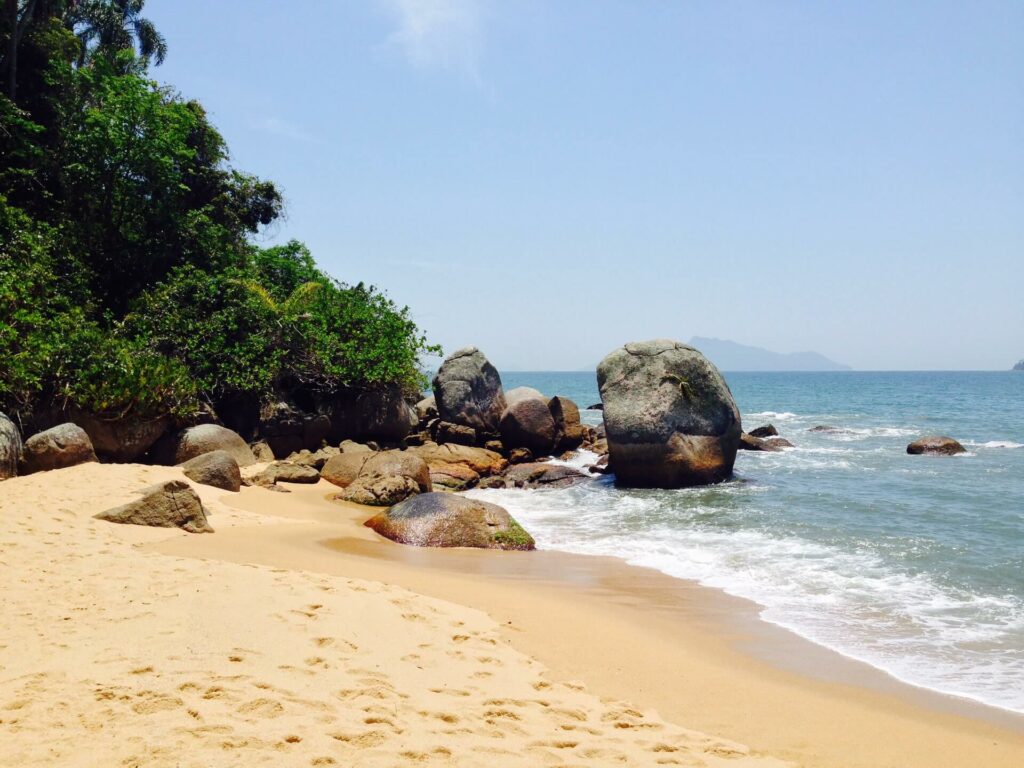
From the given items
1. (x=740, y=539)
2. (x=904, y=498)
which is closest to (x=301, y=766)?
(x=740, y=539)

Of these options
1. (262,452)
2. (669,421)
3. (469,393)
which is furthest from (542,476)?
(262,452)

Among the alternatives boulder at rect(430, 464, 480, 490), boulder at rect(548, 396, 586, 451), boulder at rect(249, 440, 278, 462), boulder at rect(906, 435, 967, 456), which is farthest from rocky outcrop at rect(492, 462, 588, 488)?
boulder at rect(906, 435, 967, 456)

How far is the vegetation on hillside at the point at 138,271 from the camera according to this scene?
15.3 meters

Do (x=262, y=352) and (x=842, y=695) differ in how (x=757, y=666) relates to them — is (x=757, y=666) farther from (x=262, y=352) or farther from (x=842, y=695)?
(x=262, y=352)

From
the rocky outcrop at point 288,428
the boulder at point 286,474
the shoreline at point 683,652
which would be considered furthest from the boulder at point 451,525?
the rocky outcrop at point 288,428

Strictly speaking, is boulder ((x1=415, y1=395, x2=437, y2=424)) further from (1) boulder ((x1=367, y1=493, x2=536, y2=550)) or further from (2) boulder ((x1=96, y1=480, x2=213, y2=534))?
(2) boulder ((x1=96, y1=480, x2=213, y2=534))

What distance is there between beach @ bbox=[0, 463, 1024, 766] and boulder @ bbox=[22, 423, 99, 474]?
411 cm

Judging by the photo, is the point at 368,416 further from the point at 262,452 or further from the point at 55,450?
the point at 55,450

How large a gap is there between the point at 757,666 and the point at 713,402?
1102 centimetres

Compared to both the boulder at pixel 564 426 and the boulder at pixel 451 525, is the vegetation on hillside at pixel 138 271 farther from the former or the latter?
the boulder at pixel 451 525

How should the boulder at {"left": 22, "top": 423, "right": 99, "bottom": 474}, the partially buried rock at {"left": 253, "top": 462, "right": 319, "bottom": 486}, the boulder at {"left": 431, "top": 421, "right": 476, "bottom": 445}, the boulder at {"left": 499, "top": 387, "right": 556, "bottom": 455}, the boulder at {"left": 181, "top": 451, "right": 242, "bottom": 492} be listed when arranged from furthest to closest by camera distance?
the boulder at {"left": 499, "top": 387, "right": 556, "bottom": 455} → the boulder at {"left": 431, "top": 421, "right": 476, "bottom": 445} → the partially buried rock at {"left": 253, "top": 462, "right": 319, "bottom": 486} → the boulder at {"left": 181, "top": 451, "right": 242, "bottom": 492} → the boulder at {"left": 22, "top": 423, "right": 99, "bottom": 474}

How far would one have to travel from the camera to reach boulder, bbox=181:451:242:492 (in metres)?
12.3

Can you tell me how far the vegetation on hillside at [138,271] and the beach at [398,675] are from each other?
8668 millimetres

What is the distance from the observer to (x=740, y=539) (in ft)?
36.5
